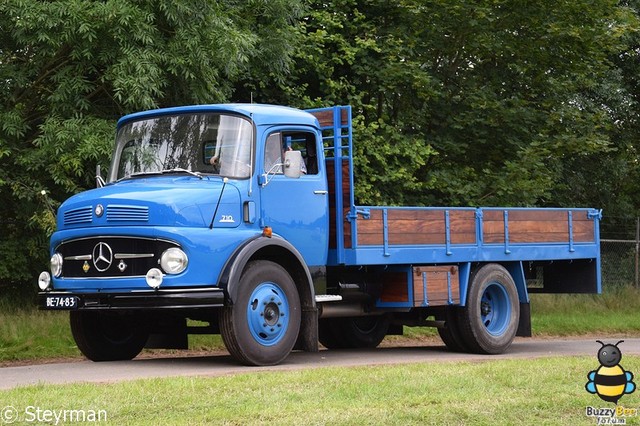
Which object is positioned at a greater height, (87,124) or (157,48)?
(157,48)

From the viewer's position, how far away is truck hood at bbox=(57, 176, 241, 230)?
1151cm

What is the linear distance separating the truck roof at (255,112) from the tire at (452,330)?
3.28 m

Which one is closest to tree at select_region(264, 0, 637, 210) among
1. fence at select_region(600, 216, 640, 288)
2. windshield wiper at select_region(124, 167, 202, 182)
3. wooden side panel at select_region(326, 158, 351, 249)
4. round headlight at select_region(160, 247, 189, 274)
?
fence at select_region(600, 216, 640, 288)

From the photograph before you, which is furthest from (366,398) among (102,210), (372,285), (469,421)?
(372,285)

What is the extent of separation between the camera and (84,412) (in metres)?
8.12

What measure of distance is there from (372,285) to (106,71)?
480 centimetres

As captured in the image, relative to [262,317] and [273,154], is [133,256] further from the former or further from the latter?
[273,154]

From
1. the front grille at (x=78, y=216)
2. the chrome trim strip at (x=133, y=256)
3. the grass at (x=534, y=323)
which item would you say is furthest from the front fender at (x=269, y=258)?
the grass at (x=534, y=323)

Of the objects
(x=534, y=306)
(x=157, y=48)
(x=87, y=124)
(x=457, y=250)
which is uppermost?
(x=157, y=48)

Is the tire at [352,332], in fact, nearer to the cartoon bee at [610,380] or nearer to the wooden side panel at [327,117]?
the wooden side panel at [327,117]

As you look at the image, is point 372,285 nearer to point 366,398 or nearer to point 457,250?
point 457,250

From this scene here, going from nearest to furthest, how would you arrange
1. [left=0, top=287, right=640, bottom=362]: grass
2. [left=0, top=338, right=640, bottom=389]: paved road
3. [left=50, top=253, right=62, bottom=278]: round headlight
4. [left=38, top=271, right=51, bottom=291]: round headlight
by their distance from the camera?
1. [left=0, top=338, right=640, bottom=389]: paved road
2. [left=50, top=253, right=62, bottom=278]: round headlight
3. [left=38, top=271, right=51, bottom=291]: round headlight
4. [left=0, top=287, right=640, bottom=362]: grass

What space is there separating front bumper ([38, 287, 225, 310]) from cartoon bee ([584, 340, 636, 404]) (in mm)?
3905
